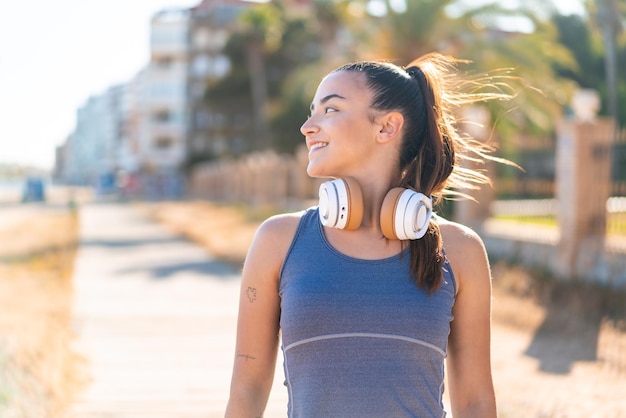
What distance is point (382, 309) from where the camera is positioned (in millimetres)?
2018

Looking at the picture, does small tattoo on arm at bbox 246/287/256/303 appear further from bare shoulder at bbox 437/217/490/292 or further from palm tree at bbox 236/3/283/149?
palm tree at bbox 236/3/283/149

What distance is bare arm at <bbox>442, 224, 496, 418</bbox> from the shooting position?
2.18 meters

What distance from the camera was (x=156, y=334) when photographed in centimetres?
812

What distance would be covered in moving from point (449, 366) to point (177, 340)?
5795 mm

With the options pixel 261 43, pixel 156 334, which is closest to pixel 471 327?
pixel 156 334

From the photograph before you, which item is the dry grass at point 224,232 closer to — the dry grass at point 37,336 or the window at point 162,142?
the dry grass at point 37,336

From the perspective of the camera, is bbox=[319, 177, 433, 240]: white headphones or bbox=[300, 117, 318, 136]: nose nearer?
bbox=[319, 177, 433, 240]: white headphones

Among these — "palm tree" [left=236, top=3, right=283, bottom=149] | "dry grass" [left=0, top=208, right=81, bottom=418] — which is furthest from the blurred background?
"palm tree" [left=236, top=3, right=283, bottom=149]

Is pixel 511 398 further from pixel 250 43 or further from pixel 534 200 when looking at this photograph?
pixel 250 43

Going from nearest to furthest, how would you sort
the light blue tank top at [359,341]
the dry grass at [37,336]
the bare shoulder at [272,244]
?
the light blue tank top at [359,341] < the bare shoulder at [272,244] < the dry grass at [37,336]

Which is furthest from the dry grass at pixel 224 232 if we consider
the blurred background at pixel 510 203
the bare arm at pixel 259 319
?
the bare arm at pixel 259 319

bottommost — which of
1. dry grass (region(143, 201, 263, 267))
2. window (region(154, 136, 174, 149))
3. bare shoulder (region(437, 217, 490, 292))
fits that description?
window (region(154, 136, 174, 149))

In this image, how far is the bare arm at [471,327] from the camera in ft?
7.16

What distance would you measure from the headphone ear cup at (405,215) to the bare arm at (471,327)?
0.13 meters
